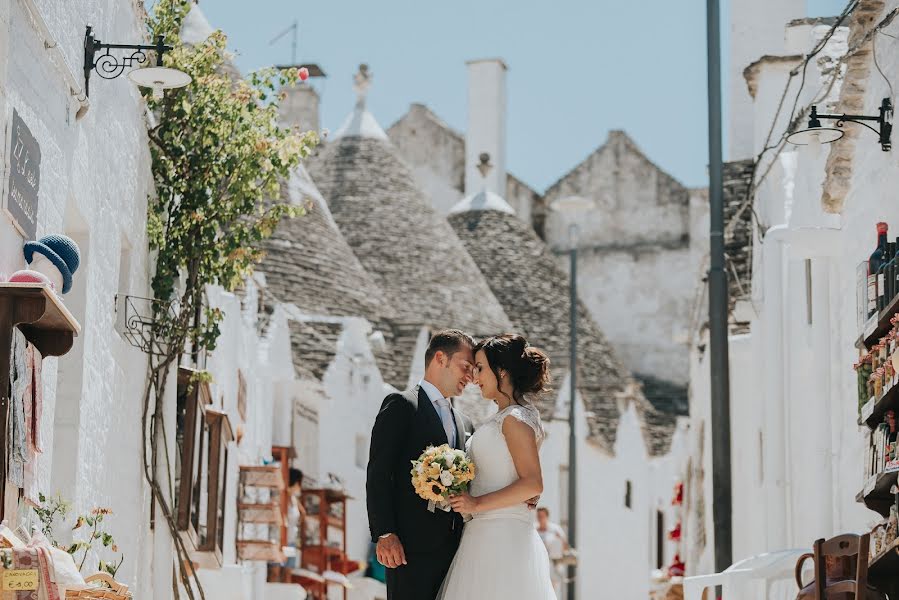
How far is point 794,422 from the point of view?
50.8 ft

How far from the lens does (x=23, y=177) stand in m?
8.64

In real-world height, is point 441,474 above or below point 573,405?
below

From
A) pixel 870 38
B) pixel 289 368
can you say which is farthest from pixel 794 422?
pixel 289 368

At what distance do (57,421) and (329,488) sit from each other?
613 inches

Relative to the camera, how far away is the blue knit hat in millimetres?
8453

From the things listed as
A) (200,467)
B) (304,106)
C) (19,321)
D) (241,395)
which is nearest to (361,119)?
(304,106)

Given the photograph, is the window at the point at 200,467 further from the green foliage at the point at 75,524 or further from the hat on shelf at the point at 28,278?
the hat on shelf at the point at 28,278

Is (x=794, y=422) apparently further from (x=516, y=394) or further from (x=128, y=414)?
(x=516, y=394)

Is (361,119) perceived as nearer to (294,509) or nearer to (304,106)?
(304,106)

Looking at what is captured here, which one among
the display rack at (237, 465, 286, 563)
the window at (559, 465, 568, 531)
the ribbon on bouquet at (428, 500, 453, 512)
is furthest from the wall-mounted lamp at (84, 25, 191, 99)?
the window at (559, 465, 568, 531)

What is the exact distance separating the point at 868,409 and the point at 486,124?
35.8 m

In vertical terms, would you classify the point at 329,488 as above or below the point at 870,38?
below

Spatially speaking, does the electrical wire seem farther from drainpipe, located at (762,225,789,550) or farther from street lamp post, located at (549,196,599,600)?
street lamp post, located at (549,196,599,600)

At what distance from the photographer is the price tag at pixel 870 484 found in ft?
32.1
